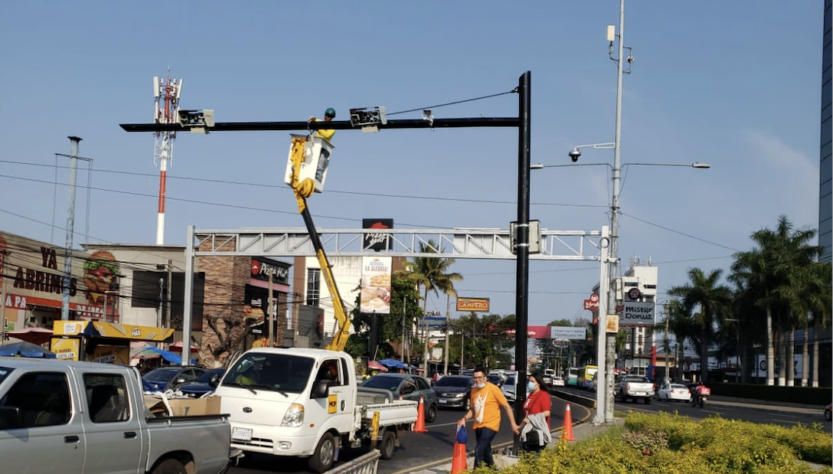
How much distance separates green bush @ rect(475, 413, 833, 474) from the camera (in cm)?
937

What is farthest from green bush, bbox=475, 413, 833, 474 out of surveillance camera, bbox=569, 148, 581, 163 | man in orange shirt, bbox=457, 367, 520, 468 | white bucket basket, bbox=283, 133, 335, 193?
surveillance camera, bbox=569, 148, 581, 163

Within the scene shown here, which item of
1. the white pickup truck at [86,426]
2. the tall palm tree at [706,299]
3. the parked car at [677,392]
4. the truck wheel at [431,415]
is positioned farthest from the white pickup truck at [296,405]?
the tall palm tree at [706,299]

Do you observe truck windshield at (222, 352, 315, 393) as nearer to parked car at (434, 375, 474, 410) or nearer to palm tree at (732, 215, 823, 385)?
parked car at (434, 375, 474, 410)

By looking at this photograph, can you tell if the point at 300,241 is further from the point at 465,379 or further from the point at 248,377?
the point at 248,377

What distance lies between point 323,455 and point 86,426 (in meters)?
6.17

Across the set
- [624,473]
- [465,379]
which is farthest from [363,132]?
[465,379]

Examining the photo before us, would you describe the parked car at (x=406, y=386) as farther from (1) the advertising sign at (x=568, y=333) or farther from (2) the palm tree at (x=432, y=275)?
(1) the advertising sign at (x=568, y=333)

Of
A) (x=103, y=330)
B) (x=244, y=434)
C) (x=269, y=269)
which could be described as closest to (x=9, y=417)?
(x=244, y=434)

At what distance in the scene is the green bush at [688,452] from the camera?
30.7ft

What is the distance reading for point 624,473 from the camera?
8.76 meters

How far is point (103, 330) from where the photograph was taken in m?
33.6

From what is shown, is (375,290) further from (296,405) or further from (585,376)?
(296,405)

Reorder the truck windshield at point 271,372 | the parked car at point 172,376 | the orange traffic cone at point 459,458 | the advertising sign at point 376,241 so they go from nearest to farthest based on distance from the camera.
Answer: the orange traffic cone at point 459,458
the truck windshield at point 271,372
the parked car at point 172,376
the advertising sign at point 376,241

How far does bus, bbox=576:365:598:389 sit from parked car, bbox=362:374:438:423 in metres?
62.0
